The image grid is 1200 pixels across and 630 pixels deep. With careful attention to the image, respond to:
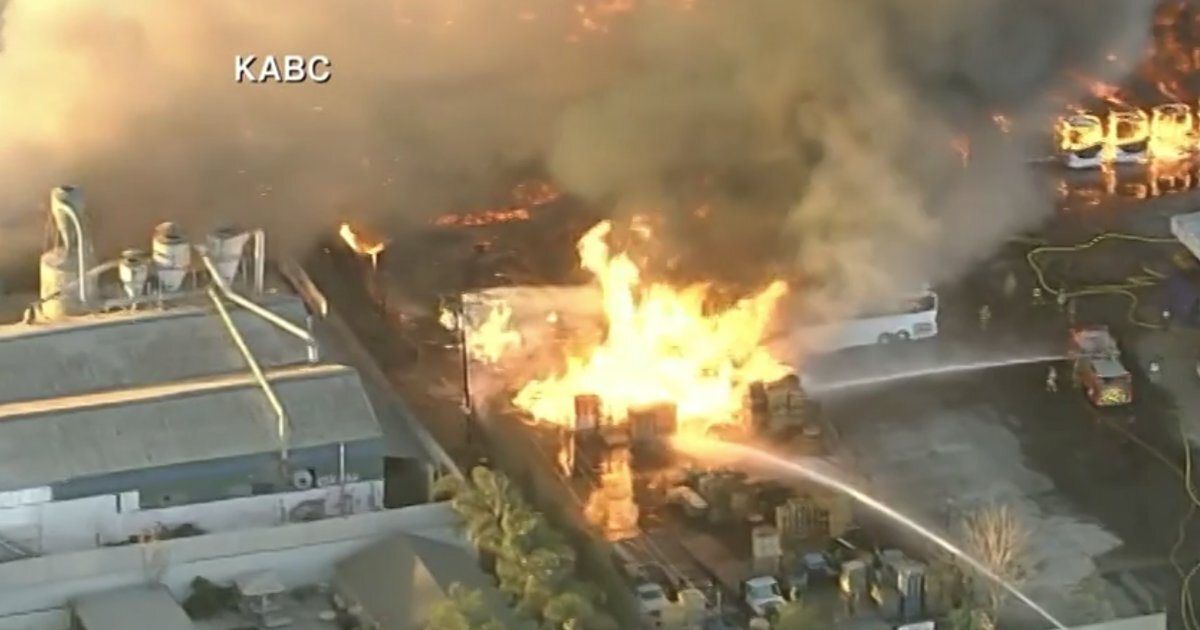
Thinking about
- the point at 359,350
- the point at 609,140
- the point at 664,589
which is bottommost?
the point at 664,589

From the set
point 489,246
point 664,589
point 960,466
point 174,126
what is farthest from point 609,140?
point 664,589

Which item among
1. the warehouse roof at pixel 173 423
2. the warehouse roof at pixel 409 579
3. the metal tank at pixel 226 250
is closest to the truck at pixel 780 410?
the warehouse roof at pixel 173 423

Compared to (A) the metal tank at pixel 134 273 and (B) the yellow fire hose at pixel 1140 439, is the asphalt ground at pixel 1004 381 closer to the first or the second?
(B) the yellow fire hose at pixel 1140 439

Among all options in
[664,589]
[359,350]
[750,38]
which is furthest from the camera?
[750,38]

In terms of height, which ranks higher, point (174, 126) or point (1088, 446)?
point (174, 126)

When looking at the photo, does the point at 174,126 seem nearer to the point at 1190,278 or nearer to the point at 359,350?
the point at 359,350

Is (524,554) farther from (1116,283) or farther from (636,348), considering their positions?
(1116,283)

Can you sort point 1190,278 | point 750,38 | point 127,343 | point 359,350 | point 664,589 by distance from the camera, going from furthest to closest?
1. point 750,38
2. point 1190,278
3. point 359,350
4. point 127,343
5. point 664,589

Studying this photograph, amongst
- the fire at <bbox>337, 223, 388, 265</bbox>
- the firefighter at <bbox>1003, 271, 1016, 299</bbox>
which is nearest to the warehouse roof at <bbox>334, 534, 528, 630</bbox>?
the fire at <bbox>337, 223, 388, 265</bbox>

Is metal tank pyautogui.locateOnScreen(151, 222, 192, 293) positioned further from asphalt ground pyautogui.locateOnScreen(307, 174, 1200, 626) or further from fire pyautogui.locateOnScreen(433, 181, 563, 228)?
fire pyautogui.locateOnScreen(433, 181, 563, 228)
